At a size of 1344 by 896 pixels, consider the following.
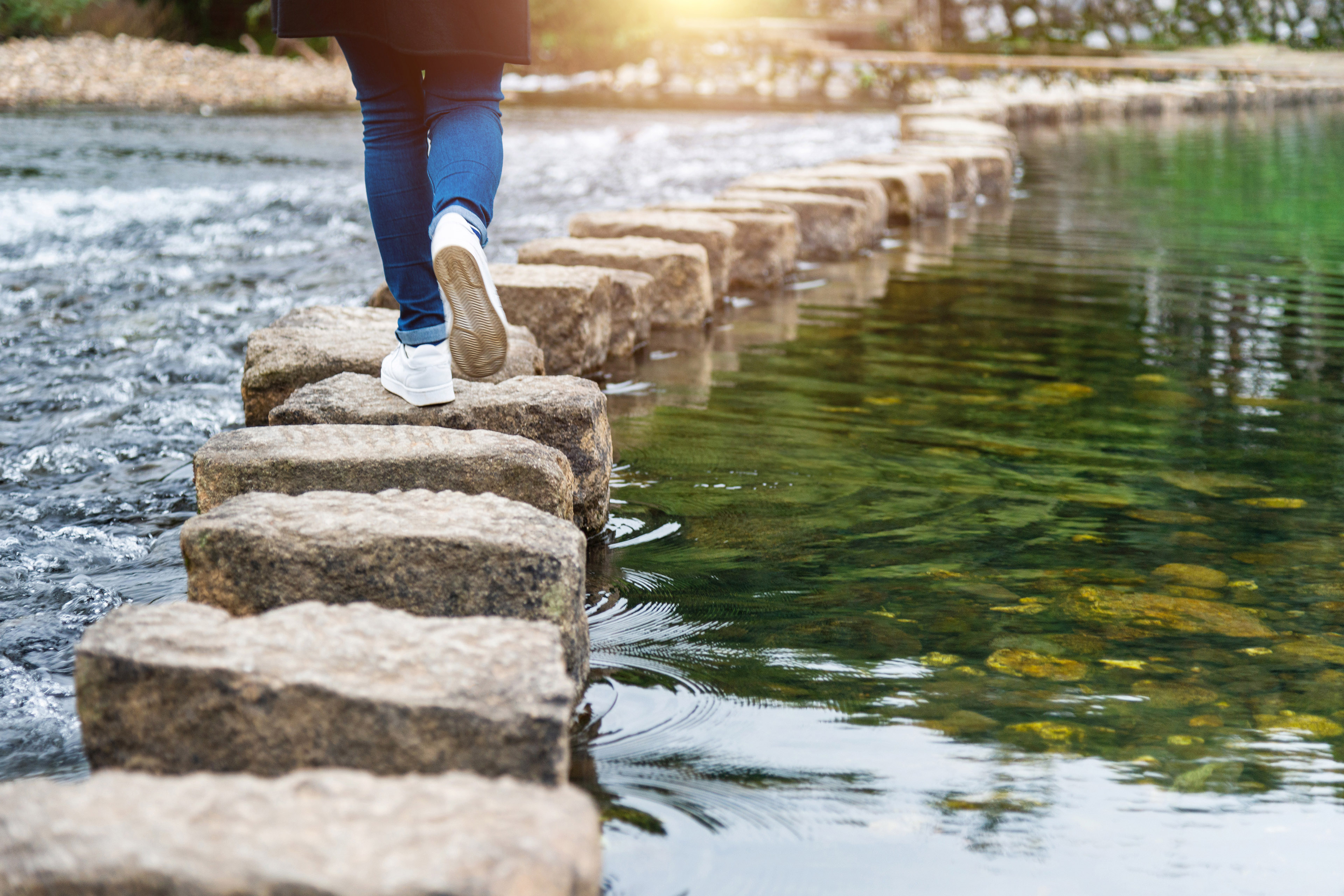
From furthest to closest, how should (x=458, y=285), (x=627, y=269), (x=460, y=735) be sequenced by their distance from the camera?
(x=627, y=269) → (x=458, y=285) → (x=460, y=735)

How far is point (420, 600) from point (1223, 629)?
1.20 metres

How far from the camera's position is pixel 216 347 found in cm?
369

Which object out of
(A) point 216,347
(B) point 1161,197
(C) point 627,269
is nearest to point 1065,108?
(B) point 1161,197

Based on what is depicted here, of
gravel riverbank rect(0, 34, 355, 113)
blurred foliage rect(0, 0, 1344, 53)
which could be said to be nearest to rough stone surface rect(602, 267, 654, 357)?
gravel riverbank rect(0, 34, 355, 113)

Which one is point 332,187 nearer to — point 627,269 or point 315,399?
point 627,269

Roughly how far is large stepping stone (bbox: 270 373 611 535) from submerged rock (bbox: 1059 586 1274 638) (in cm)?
84

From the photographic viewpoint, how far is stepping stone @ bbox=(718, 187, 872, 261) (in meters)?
5.41

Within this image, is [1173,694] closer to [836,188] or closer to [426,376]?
[426,376]

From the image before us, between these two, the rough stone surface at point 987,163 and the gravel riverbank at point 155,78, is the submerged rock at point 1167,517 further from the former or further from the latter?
the gravel riverbank at point 155,78

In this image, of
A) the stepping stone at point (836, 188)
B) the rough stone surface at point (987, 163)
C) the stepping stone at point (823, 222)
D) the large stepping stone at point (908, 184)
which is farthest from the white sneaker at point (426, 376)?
the rough stone surface at point (987, 163)

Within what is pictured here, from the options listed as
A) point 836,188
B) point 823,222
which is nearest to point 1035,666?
point 823,222

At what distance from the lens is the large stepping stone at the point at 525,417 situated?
2281 millimetres

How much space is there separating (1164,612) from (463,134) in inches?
55.2

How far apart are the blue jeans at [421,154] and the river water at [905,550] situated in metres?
0.59
